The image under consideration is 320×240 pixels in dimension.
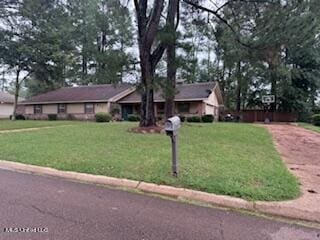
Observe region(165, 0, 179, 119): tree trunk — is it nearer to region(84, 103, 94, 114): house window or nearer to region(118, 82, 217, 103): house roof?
region(118, 82, 217, 103): house roof

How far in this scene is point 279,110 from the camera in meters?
37.1

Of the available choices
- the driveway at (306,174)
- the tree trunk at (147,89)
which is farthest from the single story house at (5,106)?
the driveway at (306,174)

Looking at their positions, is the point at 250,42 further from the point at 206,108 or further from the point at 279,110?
the point at 279,110

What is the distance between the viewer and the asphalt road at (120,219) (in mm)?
3512

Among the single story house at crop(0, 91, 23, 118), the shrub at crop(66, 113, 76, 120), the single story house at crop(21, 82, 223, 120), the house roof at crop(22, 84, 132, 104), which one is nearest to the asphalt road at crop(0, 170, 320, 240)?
the single story house at crop(21, 82, 223, 120)

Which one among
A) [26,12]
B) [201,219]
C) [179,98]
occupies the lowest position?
[201,219]

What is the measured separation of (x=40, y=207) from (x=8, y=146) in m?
6.22

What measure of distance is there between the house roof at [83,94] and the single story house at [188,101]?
1.39 m

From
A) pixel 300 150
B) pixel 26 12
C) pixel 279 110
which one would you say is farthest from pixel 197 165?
pixel 279 110

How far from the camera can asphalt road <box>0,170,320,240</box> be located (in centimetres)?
351

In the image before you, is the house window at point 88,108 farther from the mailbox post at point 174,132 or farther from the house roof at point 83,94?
the mailbox post at point 174,132

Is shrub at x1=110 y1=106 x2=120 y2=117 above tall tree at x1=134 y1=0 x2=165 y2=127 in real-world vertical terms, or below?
below

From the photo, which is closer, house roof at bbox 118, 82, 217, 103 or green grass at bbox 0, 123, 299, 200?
green grass at bbox 0, 123, 299, 200

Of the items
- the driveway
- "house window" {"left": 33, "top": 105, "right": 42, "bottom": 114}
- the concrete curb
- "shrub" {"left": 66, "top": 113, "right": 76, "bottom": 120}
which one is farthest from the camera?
"house window" {"left": 33, "top": 105, "right": 42, "bottom": 114}
